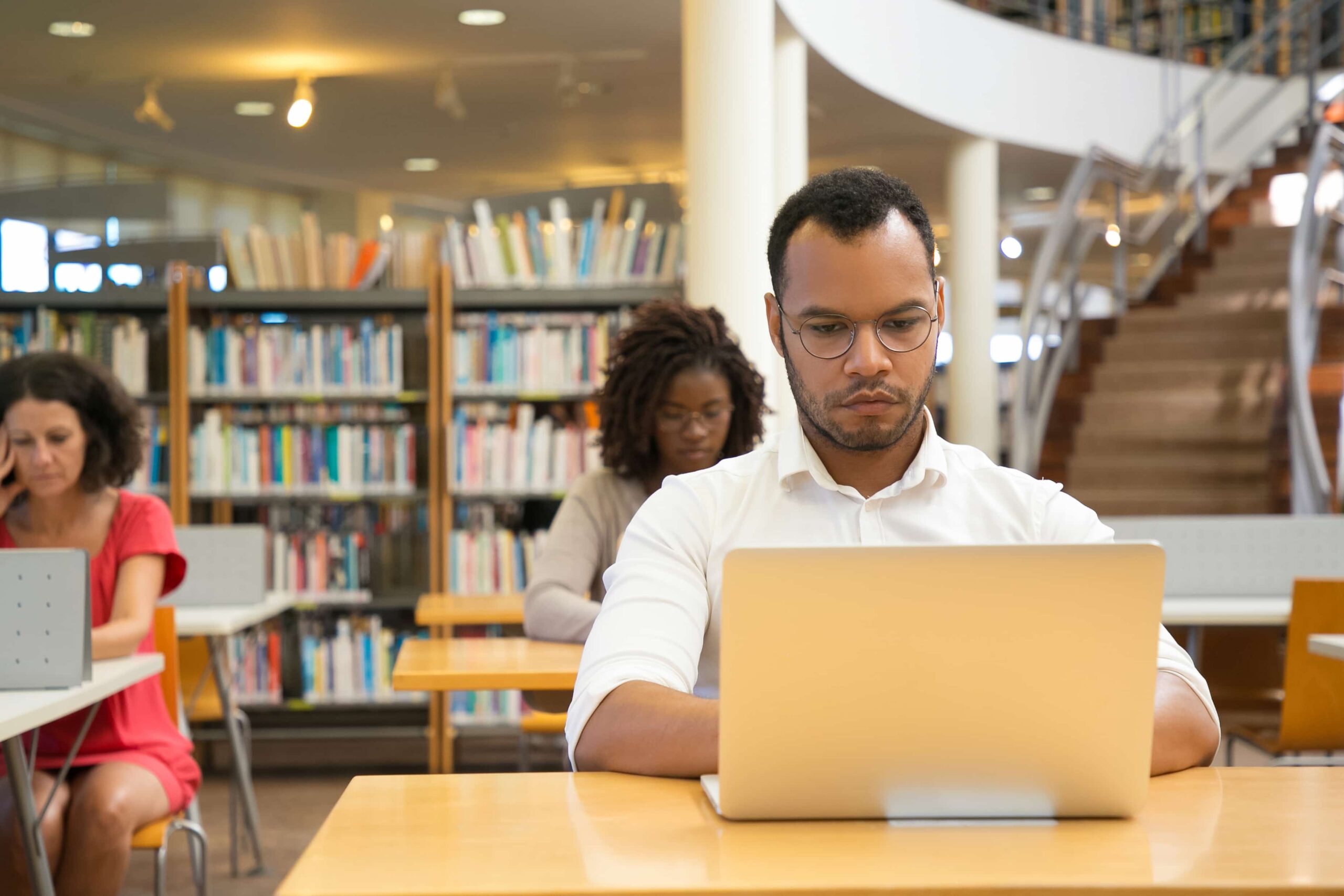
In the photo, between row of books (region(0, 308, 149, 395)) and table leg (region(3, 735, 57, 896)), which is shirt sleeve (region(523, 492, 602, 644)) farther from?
row of books (region(0, 308, 149, 395))

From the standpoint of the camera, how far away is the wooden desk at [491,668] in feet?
8.00

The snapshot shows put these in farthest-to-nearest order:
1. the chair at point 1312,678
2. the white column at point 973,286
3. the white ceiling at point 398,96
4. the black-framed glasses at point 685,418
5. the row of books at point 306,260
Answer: the white column at point 973,286 → the white ceiling at point 398,96 → the row of books at point 306,260 → the chair at point 1312,678 → the black-framed glasses at point 685,418

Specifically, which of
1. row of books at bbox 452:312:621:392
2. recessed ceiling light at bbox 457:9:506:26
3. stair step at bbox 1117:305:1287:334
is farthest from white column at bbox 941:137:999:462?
row of books at bbox 452:312:621:392

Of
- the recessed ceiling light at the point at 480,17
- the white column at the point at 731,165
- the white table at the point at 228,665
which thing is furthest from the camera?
the recessed ceiling light at the point at 480,17

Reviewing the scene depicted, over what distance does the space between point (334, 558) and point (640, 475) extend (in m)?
2.50

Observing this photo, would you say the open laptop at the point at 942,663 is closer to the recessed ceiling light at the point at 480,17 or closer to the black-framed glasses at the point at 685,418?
the black-framed glasses at the point at 685,418

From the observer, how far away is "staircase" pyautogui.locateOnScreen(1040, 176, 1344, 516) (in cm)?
638

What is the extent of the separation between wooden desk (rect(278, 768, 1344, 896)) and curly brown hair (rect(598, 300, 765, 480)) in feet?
6.00

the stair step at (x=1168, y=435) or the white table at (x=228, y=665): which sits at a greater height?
the stair step at (x=1168, y=435)

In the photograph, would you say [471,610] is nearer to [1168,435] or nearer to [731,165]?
[731,165]

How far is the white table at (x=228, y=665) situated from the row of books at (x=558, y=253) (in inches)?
66.0

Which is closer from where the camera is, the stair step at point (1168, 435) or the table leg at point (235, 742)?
the table leg at point (235, 742)

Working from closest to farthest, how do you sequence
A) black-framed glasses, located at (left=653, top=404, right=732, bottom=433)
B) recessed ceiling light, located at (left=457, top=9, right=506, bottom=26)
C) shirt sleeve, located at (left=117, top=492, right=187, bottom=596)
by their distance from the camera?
shirt sleeve, located at (left=117, top=492, right=187, bottom=596)
black-framed glasses, located at (left=653, top=404, right=732, bottom=433)
recessed ceiling light, located at (left=457, top=9, right=506, bottom=26)

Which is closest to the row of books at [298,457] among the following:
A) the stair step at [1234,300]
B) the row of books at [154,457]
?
the row of books at [154,457]
